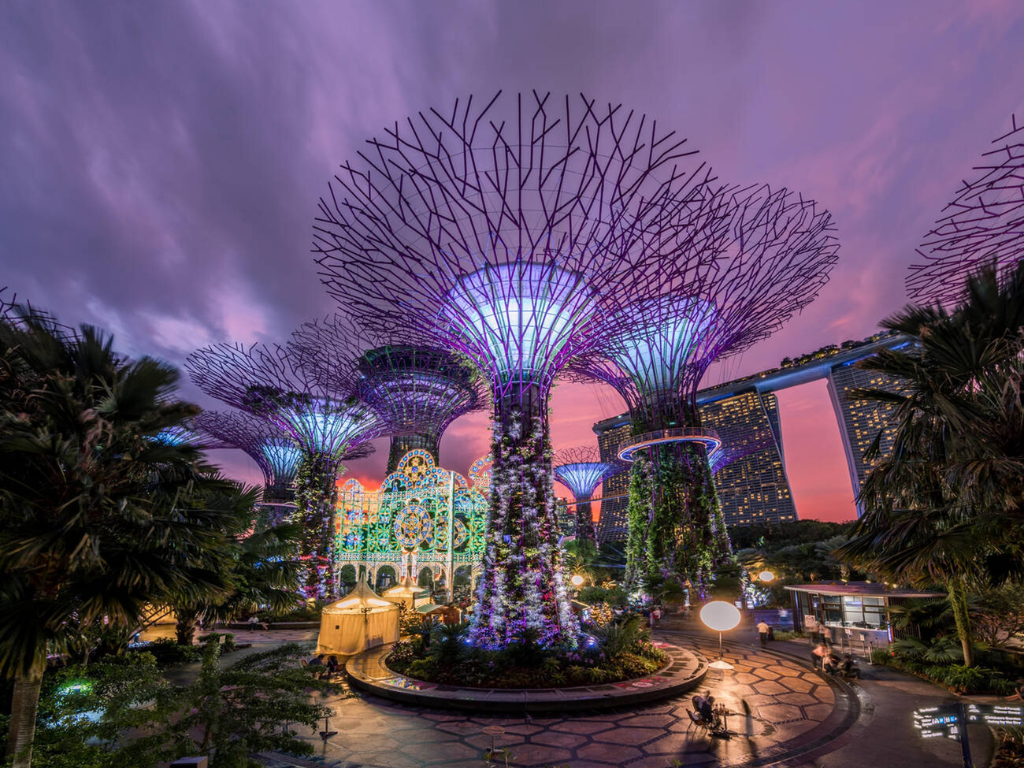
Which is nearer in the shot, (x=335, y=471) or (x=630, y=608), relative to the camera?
(x=630, y=608)

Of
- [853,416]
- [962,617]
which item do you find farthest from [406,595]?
[853,416]

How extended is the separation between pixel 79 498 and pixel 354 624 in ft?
41.4

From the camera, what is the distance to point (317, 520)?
28.0 meters

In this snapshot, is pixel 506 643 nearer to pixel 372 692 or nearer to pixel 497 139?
pixel 372 692

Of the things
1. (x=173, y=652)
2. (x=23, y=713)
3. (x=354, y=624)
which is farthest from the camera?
(x=354, y=624)

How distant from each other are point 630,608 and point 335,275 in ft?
55.1

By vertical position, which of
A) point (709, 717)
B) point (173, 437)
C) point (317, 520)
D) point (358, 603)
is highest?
point (317, 520)

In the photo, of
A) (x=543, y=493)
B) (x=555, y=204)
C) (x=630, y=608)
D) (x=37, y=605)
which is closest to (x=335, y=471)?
(x=630, y=608)

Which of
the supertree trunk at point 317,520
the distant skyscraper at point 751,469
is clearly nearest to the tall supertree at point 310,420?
the supertree trunk at point 317,520

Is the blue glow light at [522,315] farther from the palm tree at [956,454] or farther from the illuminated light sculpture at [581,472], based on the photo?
the illuminated light sculpture at [581,472]

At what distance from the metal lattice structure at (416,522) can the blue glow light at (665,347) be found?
8.93 meters

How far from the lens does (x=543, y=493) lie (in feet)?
45.2

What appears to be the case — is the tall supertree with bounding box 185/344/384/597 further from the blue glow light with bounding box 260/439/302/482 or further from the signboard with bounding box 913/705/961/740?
the signboard with bounding box 913/705/961/740

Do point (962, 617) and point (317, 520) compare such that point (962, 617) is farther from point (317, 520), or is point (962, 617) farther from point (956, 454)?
point (317, 520)
